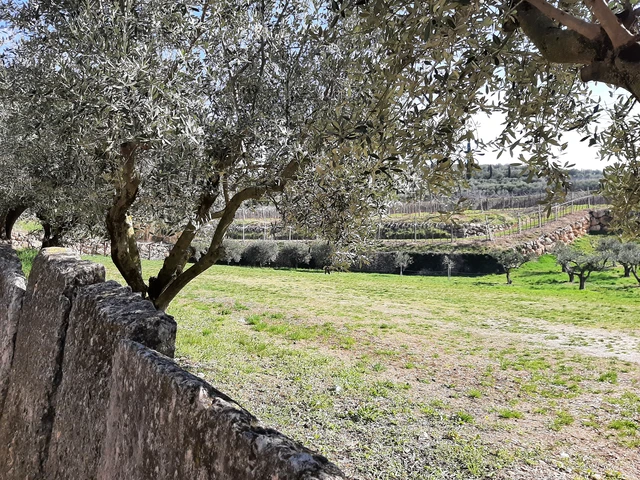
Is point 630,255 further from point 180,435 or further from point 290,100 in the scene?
point 180,435

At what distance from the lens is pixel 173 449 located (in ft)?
6.66

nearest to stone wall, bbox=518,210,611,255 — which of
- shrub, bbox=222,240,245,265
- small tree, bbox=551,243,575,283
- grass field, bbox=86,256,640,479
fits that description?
small tree, bbox=551,243,575,283

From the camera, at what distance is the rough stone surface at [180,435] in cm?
161

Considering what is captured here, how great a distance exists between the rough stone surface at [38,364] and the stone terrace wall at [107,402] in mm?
11

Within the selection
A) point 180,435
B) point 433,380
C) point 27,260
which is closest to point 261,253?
point 27,260

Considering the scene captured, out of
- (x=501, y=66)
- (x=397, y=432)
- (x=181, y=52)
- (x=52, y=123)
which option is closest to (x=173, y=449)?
(x=501, y=66)

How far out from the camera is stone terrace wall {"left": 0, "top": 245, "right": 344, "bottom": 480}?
5.77ft

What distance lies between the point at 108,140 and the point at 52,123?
1.39 m

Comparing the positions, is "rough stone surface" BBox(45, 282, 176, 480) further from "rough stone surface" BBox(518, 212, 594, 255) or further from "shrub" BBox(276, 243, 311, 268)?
"rough stone surface" BBox(518, 212, 594, 255)

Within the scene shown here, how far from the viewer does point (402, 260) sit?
58000 millimetres

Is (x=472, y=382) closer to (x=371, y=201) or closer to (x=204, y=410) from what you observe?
(x=371, y=201)

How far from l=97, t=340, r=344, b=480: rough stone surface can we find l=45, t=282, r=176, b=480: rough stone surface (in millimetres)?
225

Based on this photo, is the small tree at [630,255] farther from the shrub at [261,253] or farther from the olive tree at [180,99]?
the olive tree at [180,99]

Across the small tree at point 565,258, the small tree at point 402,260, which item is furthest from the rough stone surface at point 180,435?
the small tree at point 402,260
